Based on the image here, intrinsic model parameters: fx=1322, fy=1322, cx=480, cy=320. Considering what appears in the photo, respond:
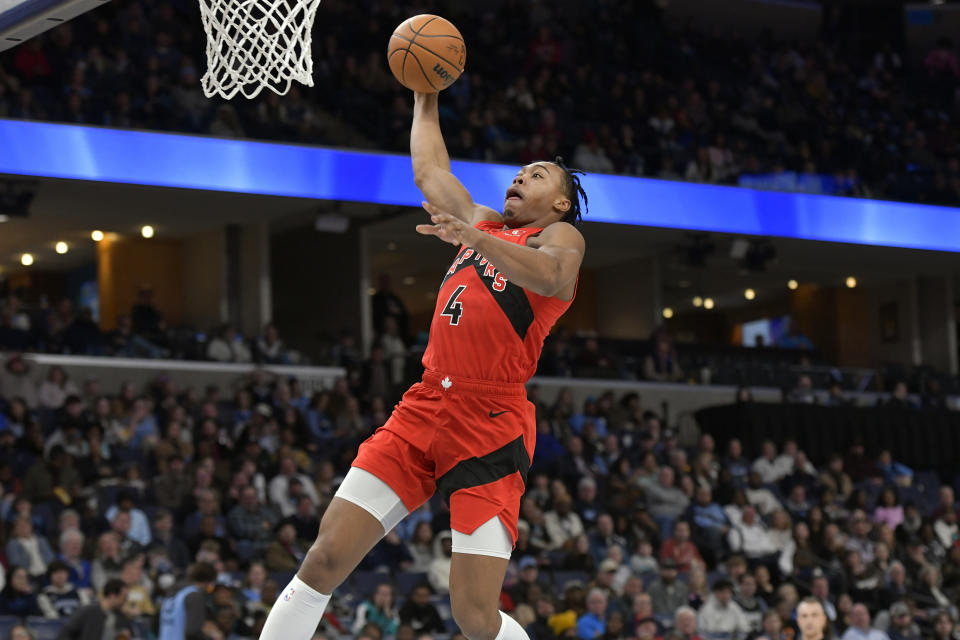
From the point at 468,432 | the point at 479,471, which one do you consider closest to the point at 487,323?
the point at 468,432

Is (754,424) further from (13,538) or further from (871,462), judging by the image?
(13,538)

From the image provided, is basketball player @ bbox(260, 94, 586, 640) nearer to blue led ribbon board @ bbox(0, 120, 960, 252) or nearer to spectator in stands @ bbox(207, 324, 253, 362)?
blue led ribbon board @ bbox(0, 120, 960, 252)

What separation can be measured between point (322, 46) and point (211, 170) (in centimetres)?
375

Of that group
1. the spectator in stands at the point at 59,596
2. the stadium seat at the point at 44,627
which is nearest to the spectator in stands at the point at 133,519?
the spectator in stands at the point at 59,596

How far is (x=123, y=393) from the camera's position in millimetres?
13922

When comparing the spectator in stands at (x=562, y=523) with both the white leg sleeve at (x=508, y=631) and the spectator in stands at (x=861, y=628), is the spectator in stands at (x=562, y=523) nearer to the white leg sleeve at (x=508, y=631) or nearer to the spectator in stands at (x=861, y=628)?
the spectator in stands at (x=861, y=628)

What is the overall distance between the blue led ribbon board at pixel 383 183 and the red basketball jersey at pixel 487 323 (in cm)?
1072

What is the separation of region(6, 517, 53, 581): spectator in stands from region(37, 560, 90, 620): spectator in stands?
47 cm

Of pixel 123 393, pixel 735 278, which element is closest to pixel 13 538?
pixel 123 393

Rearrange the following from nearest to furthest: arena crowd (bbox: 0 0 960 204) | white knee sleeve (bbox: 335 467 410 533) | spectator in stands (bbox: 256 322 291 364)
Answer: white knee sleeve (bbox: 335 467 410 533), arena crowd (bbox: 0 0 960 204), spectator in stands (bbox: 256 322 291 364)

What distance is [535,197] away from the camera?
15.8ft

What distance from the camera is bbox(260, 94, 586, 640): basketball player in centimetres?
437

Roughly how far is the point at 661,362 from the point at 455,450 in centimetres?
1583

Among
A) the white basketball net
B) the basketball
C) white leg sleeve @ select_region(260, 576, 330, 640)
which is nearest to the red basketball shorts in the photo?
white leg sleeve @ select_region(260, 576, 330, 640)
